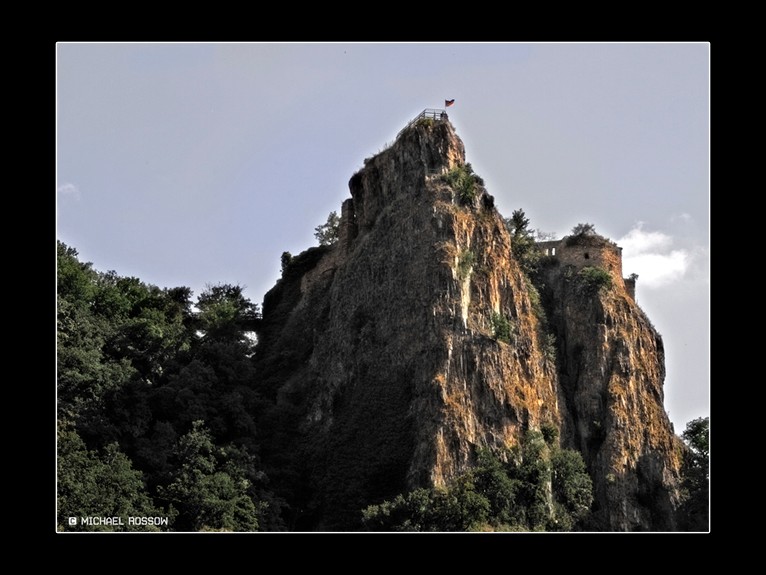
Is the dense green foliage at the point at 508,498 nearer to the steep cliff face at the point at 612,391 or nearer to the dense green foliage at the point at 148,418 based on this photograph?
the steep cliff face at the point at 612,391

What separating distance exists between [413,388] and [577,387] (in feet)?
33.6

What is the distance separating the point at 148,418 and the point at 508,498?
1475 cm

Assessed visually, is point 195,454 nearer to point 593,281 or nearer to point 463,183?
point 463,183

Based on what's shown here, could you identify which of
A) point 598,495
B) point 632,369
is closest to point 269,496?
point 598,495

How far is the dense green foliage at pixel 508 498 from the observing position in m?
45.4

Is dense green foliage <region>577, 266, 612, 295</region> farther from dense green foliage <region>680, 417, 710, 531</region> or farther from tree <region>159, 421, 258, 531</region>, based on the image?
tree <region>159, 421, 258, 531</region>

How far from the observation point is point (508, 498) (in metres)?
47.2

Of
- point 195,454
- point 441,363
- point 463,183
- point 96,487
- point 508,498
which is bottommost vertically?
point 508,498

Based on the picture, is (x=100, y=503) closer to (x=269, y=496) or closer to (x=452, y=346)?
(x=269, y=496)

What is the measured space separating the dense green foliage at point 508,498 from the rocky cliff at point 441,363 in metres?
0.90

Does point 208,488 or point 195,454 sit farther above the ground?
point 195,454

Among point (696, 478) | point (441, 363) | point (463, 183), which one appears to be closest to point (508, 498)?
point (441, 363)

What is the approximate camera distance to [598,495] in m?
52.8

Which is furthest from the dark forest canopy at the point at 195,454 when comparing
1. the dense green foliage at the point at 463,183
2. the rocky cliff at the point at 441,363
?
the dense green foliage at the point at 463,183
